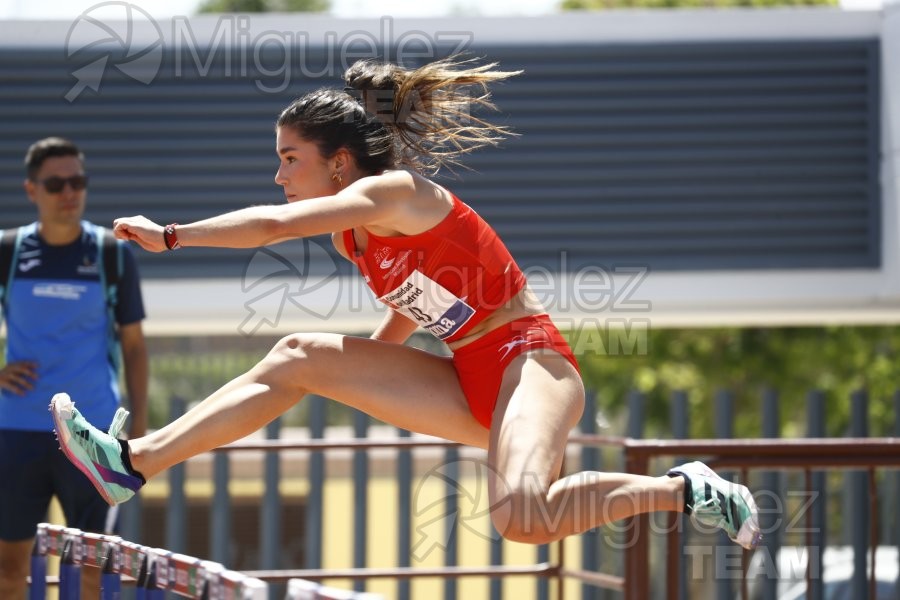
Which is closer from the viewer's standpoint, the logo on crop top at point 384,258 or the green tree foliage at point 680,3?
the logo on crop top at point 384,258

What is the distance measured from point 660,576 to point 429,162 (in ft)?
34.6

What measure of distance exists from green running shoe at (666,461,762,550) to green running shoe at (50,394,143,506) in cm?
170

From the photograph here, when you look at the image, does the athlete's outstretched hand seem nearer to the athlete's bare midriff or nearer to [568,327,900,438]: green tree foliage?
the athlete's bare midriff

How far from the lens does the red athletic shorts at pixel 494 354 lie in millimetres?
3771

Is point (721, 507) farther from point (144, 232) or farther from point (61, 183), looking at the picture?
point (61, 183)

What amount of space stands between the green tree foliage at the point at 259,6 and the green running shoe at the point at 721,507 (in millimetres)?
32506

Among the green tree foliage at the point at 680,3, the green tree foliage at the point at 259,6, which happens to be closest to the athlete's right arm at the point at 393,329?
the green tree foliage at the point at 680,3

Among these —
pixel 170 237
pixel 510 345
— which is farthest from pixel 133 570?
pixel 510 345

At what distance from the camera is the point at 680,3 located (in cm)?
1983

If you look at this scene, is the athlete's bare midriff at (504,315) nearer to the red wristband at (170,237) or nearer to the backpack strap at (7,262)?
the red wristband at (170,237)

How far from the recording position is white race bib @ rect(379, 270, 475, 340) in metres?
3.72

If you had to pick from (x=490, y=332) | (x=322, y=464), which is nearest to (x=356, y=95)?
(x=490, y=332)

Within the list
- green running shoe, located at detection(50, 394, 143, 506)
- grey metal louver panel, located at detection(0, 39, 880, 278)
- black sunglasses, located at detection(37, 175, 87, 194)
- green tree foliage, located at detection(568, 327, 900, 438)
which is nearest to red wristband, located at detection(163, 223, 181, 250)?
green running shoe, located at detection(50, 394, 143, 506)

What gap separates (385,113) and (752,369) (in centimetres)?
1301
